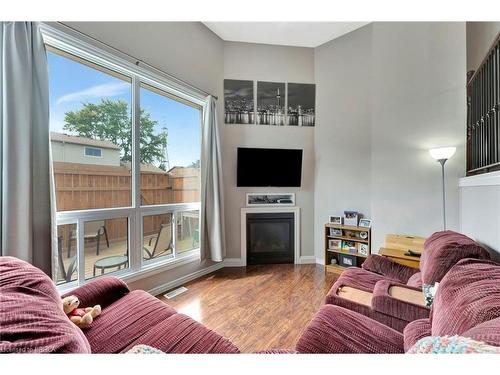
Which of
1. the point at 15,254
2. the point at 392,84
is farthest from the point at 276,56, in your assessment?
the point at 15,254

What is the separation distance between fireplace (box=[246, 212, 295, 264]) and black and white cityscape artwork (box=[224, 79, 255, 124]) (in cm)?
151

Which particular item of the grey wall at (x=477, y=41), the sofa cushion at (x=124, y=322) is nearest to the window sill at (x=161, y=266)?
the sofa cushion at (x=124, y=322)

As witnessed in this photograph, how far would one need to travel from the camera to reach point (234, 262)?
3.50 metres

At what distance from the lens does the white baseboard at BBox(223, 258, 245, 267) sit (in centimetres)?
348

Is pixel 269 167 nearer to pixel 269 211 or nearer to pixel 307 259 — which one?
pixel 269 211

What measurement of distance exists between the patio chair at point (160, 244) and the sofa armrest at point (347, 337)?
2.03 metres

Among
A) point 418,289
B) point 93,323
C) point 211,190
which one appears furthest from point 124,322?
point 211,190

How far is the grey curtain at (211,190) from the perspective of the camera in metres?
3.08

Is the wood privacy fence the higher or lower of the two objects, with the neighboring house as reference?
lower

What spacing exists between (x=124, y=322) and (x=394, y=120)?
3.36 metres

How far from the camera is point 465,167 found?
2467 mm

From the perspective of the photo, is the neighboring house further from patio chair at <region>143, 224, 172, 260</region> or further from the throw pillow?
the throw pillow

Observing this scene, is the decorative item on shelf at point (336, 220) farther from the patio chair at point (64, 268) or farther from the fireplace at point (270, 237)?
the patio chair at point (64, 268)

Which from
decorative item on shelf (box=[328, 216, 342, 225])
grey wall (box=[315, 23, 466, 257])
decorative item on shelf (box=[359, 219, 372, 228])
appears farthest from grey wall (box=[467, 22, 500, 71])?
decorative item on shelf (box=[328, 216, 342, 225])
